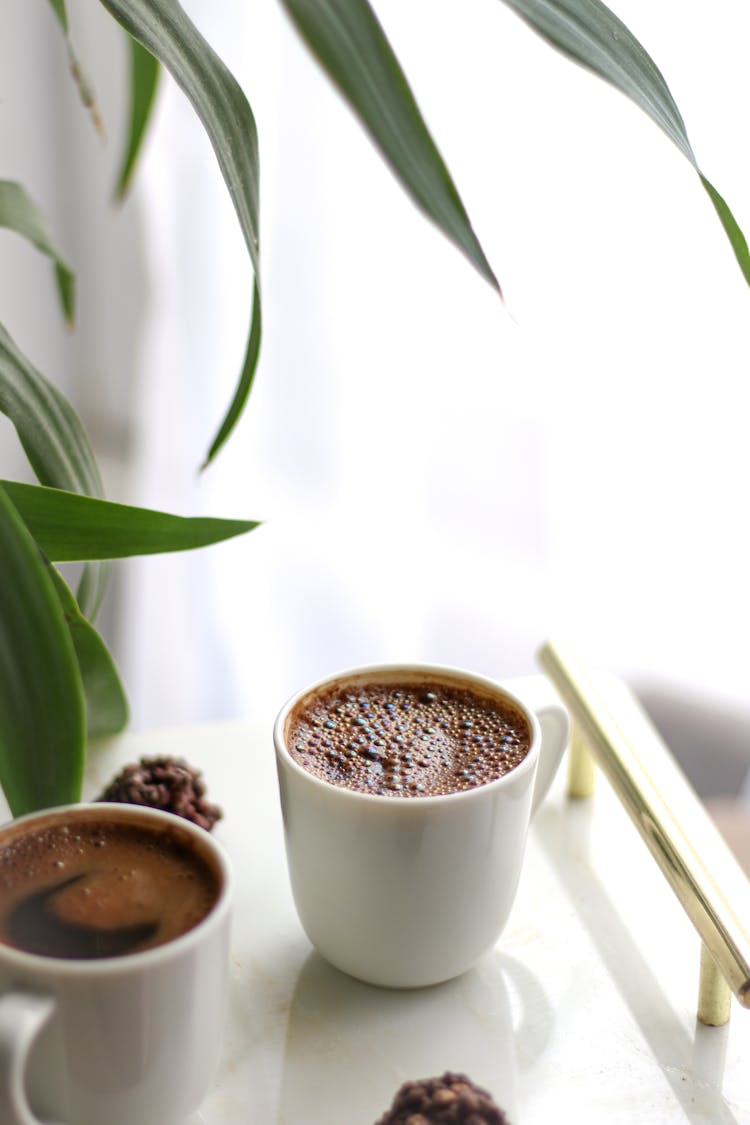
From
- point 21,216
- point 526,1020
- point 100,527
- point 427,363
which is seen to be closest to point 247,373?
point 100,527

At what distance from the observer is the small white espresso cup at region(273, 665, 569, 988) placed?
0.57m

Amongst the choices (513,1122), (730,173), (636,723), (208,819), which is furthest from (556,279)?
(513,1122)

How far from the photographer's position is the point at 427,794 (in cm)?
59

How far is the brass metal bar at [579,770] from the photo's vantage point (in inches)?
32.0

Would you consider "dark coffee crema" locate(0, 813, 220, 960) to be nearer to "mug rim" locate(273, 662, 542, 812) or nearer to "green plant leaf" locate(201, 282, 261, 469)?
"mug rim" locate(273, 662, 542, 812)

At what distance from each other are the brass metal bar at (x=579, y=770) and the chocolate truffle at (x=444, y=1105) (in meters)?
0.30

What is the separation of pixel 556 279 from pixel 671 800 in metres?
0.60

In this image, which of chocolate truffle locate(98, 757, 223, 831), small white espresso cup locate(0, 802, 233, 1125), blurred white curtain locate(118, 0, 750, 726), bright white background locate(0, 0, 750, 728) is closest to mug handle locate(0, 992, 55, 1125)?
small white espresso cup locate(0, 802, 233, 1125)

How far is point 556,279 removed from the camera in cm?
117

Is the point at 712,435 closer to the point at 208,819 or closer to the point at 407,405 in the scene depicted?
the point at 407,405

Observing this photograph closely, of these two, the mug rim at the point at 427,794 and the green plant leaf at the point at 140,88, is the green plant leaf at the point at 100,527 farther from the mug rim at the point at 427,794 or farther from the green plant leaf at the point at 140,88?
the green plant leaf at the point at 140,88

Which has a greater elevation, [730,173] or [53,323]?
[730,173]

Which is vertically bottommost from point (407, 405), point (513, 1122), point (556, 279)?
point (513, 1122)

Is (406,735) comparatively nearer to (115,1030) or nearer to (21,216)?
(115,1030)
